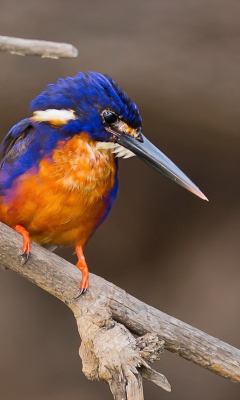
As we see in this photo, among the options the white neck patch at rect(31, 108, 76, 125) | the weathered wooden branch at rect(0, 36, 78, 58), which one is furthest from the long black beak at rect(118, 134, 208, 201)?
the weathered wooden branch at rect(0, 36, 78, 58)

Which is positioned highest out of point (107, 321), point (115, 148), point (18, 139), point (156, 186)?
point (156, 186)

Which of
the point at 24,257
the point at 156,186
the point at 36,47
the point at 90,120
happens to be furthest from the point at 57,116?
the point at 156,186

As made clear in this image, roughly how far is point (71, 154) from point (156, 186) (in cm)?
134

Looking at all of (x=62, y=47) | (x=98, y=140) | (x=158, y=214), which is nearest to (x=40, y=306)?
(x=158, y=214)

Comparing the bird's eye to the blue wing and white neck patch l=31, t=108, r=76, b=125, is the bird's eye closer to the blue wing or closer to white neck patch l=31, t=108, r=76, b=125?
white neck patch l=31, t=108, r=76, b=125

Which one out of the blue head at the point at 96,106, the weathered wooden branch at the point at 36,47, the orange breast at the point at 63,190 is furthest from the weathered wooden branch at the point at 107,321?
the weathered wooden branch at the point at 36,47

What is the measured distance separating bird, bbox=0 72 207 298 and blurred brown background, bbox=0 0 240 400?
0.99m

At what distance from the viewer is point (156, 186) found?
3240 mm

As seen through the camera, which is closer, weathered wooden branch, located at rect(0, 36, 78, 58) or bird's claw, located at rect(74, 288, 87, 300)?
weathered wooden branch, located at rect(0, 36, 78, 58)

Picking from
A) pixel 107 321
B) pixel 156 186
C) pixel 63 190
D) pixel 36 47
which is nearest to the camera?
pixel 36 47

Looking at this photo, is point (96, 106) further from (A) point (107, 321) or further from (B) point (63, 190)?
(A) point (107, 321)

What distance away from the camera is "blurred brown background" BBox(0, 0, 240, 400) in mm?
2932

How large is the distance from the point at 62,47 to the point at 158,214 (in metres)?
2.21

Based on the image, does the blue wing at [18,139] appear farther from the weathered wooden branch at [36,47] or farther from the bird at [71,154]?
the weathered wooden branch at [36,47]
